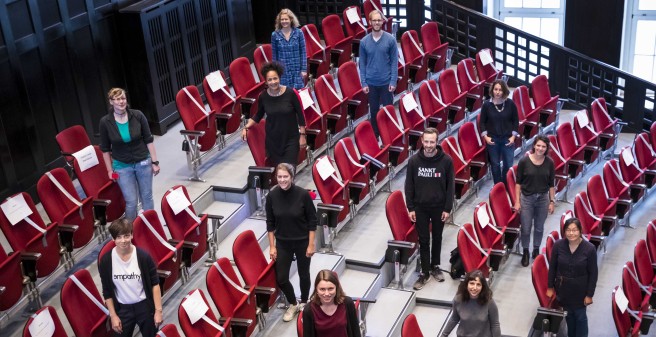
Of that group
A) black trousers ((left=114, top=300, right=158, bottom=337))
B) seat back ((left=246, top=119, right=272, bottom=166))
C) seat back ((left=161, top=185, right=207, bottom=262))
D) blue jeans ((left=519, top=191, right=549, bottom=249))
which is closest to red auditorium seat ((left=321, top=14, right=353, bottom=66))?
seat back ((left=246, top=119, right=272, bottom=166))

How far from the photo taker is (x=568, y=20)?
31.0 ft

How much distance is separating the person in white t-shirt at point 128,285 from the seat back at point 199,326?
0.13 meters

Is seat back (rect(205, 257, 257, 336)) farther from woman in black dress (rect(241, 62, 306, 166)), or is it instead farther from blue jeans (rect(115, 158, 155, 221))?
woman in black dress (rect(241, 62, 306, 166))

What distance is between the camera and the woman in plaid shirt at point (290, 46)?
6.71 m

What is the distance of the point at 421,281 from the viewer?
19.2 ft

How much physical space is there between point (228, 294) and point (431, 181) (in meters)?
1.43

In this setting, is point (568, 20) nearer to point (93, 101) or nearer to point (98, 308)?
point (93, 101)

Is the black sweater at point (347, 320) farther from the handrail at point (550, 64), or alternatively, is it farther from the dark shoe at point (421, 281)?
the handrail at point (550, 64)

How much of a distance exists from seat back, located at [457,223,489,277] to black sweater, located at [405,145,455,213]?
0.69 feet

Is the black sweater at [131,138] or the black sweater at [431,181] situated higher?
the black sweater at [131,138]

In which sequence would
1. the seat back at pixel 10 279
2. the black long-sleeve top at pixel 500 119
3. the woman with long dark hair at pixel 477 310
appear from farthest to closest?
the black long-sleeve top at pixel 500 119
the seat back at pixel 10 279
the woman with long dark hair at pixel 477 310

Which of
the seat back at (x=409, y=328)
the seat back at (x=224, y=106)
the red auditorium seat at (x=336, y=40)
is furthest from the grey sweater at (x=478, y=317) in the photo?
the red auditorium seat at (x=336, y=40)

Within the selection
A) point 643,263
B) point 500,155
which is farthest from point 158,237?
point 643,263

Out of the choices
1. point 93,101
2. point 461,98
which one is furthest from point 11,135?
point 461,98
